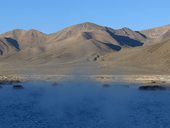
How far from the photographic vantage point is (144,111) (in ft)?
204

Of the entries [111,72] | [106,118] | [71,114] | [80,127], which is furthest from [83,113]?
[111,72]

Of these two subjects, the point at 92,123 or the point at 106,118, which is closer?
the point at 92,123

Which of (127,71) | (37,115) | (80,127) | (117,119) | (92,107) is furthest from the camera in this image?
(127,71)

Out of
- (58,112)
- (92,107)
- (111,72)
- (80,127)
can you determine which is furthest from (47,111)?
(111,72)

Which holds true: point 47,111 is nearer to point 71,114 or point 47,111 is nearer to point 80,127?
point 71,114

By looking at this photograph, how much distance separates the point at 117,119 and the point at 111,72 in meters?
146

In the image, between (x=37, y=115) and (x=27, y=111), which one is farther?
(x=27, y=111)

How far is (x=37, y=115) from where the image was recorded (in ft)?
187

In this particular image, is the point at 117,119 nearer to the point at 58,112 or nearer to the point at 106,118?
the point at 106,118

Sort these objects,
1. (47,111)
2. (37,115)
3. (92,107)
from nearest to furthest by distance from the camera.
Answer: (37,115) → (47,111) → (92,107)

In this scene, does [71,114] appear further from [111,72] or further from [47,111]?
[111,72]

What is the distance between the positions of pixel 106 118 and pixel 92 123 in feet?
13.1

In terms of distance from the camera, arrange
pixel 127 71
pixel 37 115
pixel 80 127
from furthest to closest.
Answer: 1. pixel 127 71
2. pixel 37 115
3. pixel 80 127

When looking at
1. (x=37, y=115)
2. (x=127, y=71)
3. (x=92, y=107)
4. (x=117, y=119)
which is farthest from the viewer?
(x=127, y=71)
